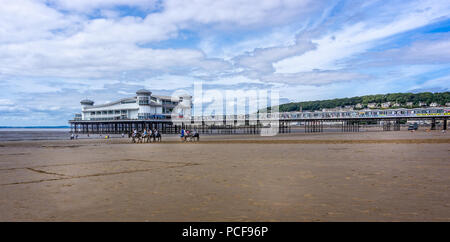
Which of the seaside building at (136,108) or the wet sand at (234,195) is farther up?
the seaside building at (136,108)

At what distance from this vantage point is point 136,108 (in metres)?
96.1

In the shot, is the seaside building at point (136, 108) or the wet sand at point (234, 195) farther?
the seaside building at point (136, 108)

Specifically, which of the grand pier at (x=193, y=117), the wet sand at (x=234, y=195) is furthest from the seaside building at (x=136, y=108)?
the wet sand at (x=234, y=195)

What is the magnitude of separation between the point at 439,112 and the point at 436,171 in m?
77.9

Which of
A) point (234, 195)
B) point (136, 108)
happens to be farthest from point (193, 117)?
point (234, 195)

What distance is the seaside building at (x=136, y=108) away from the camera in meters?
94.2

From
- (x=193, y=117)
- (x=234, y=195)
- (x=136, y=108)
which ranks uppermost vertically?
(x=136, y=108)

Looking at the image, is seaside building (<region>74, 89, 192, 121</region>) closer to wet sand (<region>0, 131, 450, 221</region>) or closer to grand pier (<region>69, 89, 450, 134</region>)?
grand pier (<region>69, 89, 450, 134</region>)

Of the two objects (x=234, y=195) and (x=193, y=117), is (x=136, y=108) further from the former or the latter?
(x=234, y=195)

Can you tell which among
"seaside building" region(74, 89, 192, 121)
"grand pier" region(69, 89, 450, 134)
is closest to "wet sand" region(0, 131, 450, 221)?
"grand pier" region(69, 89, 450, 134)

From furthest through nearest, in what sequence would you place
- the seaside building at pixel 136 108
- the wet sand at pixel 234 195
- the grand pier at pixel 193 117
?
1. the seaside building at pixel 136 108
2. the grand pier at pixel 193 117
3. the wet sand at pixel 234 195

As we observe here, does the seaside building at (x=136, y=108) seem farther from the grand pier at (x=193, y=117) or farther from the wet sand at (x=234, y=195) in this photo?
the wet sand at (x=234, y=195)

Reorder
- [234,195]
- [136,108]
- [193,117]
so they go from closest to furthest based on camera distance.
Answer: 1. [234,195]
2. [193,117]
3. [136,108]

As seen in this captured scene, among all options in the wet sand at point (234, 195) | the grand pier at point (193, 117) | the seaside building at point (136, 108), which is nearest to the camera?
the wet sand at point (234, 195)
